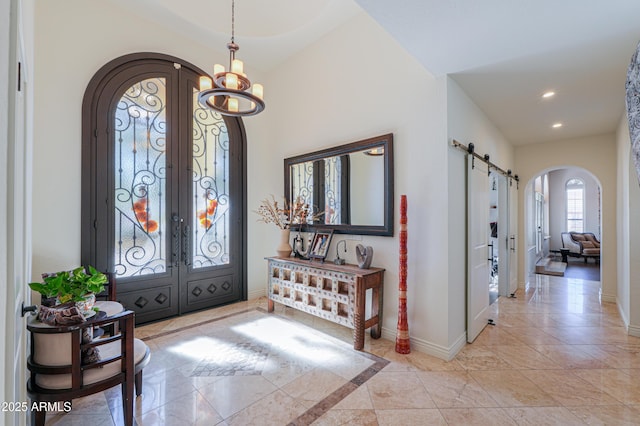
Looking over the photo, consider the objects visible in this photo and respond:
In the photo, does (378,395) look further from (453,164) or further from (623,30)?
(623,30)

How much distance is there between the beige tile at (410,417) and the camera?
187cm

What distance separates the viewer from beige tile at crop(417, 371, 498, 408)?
207 centimetres

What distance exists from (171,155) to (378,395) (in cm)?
355

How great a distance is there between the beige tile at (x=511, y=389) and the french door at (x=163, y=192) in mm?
3347

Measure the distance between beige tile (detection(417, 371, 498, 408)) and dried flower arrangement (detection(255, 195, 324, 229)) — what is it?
2217 millimetres

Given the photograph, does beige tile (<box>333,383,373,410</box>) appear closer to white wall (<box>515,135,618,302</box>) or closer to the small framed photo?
the small framed photo

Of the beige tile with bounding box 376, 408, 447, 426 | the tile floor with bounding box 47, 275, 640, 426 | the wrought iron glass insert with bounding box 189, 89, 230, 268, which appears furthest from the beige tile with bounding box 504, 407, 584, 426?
the wrought iron glass insert with bounding box 189, 89, 230, 268

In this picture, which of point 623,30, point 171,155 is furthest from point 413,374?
point 171,155

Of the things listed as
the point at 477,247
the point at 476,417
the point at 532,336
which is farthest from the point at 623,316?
the point at 476,417

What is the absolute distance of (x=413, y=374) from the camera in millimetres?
2443

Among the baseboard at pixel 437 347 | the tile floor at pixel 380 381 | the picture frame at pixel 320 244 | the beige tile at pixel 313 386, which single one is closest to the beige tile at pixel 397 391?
the tile floor at pixel 380 381

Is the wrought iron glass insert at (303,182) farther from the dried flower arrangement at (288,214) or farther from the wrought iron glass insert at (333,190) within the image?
the wrought iron glass insert at (333,190)

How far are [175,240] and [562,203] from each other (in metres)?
12.3

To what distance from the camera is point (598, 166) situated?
15.8 feet
